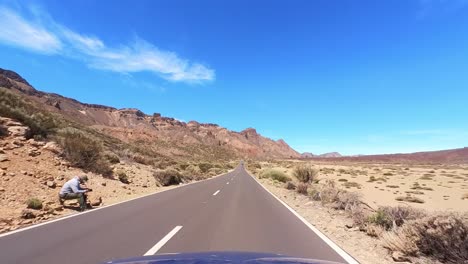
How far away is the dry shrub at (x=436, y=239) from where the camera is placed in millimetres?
7422

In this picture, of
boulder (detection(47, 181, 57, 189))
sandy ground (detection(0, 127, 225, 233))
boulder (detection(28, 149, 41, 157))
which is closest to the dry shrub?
sandy ground (detection(0, 127, 225, 233))

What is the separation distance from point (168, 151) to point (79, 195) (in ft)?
329

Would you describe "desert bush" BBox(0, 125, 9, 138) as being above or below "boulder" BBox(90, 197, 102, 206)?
above

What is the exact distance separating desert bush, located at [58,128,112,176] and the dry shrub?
19.2 metres

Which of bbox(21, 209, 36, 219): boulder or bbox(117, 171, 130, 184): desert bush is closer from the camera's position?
bbox(21, 209, 36, 219): boulder

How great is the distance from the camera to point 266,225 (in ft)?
39.1

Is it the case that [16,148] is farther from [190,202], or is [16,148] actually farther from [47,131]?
[190,202]

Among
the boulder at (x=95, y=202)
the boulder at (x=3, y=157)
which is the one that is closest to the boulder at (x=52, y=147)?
the boulder at (x=3, y=157)

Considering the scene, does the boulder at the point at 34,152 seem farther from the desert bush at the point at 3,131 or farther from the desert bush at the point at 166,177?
the desert bush at the point at 166,177

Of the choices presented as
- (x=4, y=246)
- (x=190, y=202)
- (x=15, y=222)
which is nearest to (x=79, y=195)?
(x=15, y=222)

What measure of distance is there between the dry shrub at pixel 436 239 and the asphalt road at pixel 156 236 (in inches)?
59.9

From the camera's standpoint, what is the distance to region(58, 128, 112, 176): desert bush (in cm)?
2381

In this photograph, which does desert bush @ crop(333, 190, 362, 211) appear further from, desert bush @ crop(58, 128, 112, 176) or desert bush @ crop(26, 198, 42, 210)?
desert bush @ crop(58, 128, 112, 176)

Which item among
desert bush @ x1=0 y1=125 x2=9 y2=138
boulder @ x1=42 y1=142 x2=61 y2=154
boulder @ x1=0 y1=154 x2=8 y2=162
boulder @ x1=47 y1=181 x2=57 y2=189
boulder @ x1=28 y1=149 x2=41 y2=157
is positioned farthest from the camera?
boulder @ x1=42 y1=142 x2=61 y2=154
